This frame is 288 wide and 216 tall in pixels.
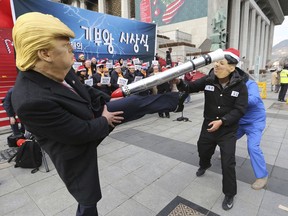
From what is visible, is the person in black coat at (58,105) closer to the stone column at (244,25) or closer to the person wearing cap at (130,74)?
the person wearing cap at (130,74)

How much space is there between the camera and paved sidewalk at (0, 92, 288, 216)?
2.60 meters

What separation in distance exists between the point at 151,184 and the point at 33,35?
2.71m

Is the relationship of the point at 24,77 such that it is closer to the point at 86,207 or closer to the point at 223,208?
the point at 86,207

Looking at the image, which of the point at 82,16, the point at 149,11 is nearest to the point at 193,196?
the point at 82,16

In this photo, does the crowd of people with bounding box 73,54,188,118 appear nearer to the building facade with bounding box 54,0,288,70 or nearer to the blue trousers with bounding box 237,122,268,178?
the blue trousers with bounding box 237,122,268,178

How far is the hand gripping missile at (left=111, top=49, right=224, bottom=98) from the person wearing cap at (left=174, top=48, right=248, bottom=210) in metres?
0.55

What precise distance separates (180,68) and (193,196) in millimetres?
1936

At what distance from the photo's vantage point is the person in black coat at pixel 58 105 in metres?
1.06

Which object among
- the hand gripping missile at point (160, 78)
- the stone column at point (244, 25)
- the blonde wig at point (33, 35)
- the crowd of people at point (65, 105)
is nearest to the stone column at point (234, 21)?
Answer: the stone column at point (244, 25)

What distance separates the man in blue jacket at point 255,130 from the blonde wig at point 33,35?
2.60 meters

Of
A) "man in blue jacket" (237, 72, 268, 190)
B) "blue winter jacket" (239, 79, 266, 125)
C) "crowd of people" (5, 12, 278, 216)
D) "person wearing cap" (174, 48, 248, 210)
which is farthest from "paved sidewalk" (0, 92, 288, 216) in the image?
"crowd of people" (5, 12, 278, 216)

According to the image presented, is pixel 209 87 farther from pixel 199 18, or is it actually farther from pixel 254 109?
pixel 199 18

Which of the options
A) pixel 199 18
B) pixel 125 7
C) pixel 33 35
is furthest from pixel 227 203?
pixel 125 7

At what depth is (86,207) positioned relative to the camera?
1533 millimetres
